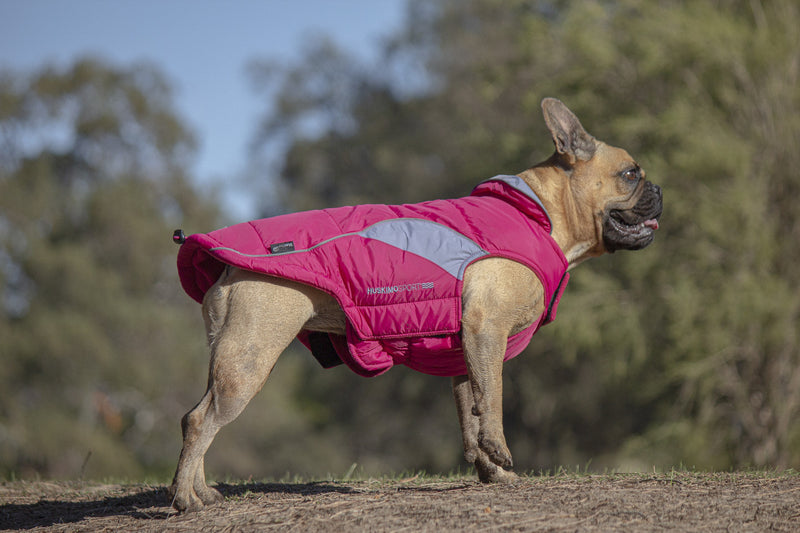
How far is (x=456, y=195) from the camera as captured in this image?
1022 inches

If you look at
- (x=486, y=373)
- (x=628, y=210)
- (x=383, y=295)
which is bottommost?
(x=486, y=373)

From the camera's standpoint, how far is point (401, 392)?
2950 cm

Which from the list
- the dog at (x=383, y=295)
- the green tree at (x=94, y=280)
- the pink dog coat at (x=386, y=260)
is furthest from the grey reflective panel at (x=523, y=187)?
the green tree at (x=94, y=280)

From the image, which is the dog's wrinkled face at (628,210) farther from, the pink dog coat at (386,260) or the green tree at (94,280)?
the green tree at (94,280)

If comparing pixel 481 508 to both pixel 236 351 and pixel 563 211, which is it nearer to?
pixel 236 351

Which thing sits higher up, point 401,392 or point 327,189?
point 327,189

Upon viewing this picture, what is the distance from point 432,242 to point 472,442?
4.93 ft

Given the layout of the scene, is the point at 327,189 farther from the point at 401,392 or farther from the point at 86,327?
the point at 86,327

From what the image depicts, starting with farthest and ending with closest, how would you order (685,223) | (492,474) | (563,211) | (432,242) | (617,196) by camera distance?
(685,223) < (617,196) < (563,211) < (492,474) < (432,242)

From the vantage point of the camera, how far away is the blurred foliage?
17.2m

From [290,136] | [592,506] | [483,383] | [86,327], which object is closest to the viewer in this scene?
[592,506]

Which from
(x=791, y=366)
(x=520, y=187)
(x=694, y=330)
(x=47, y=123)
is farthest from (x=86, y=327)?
(x=520, y=187)

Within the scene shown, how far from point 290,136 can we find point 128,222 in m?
17.7

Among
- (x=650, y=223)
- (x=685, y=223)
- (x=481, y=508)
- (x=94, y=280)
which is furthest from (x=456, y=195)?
(x=481, y=508)
